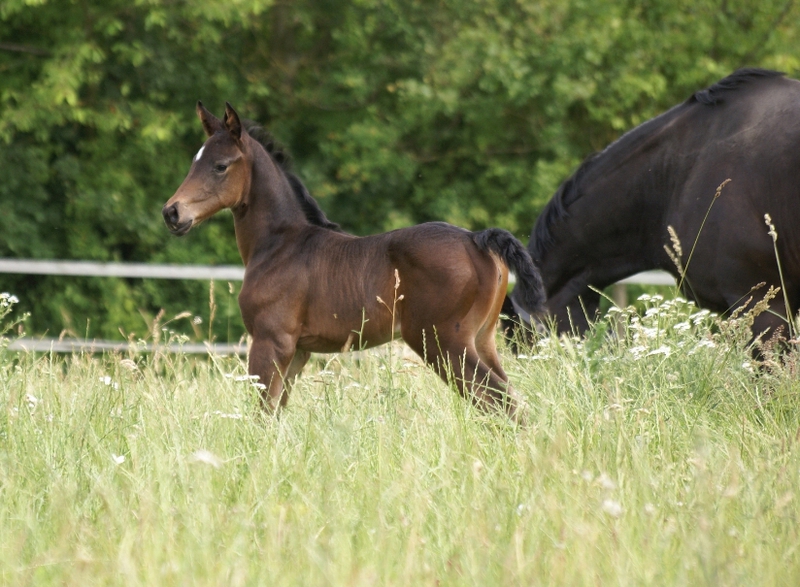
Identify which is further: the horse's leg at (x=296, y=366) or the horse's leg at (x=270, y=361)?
the horse's leg at (x=296, y=366)

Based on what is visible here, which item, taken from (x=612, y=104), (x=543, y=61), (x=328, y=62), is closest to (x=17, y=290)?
(x=328, y=62)

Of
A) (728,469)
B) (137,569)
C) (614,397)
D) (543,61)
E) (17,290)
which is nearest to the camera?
(137,569)

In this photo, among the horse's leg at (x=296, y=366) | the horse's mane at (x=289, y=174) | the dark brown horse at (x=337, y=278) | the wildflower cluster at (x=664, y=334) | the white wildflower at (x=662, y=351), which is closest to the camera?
the white wildflower at (x=662, y=351)

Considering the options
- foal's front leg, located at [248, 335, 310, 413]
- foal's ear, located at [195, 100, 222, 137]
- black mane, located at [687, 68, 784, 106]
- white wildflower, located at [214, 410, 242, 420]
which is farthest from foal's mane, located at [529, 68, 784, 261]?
white wildflower, located at [214, 410, 242, 420]

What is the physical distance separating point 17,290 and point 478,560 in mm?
10395

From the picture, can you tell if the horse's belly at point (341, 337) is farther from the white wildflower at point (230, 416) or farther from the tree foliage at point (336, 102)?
the tree foliage at point (336, 102)

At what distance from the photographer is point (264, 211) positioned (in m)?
4.92

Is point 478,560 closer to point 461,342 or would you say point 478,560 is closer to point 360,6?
point 461,342

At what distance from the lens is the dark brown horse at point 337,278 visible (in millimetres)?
4297

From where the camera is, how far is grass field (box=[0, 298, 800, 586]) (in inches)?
101

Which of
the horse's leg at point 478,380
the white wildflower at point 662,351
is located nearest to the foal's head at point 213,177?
the horse's leg at point 478,380

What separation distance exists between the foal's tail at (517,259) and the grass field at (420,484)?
287mm

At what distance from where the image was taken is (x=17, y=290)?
38.9 feet

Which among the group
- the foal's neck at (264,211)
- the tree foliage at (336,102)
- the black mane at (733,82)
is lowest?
the tree foliage at (336,102)
